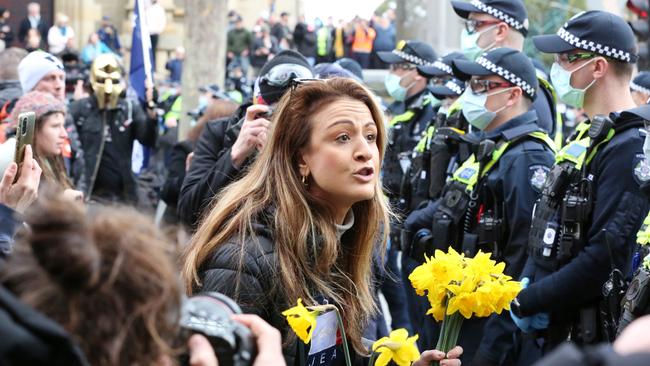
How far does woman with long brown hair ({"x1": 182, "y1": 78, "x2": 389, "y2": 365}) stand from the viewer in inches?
151

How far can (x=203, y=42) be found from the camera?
16688 millimetres

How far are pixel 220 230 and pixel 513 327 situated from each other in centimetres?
261

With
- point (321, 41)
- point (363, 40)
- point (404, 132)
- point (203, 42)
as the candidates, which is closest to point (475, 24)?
point (404, 132)

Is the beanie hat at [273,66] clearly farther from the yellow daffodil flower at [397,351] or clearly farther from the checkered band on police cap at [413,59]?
the checkered band on police cap at [413,59]

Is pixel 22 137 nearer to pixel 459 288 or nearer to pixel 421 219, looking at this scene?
pixel 459 288

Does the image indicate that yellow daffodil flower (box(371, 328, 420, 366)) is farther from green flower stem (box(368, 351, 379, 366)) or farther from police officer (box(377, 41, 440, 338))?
police officer (box(377, 41, 440, 338))

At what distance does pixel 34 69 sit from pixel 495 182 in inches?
171

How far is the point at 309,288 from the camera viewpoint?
400cm

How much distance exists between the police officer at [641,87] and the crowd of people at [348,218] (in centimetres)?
2

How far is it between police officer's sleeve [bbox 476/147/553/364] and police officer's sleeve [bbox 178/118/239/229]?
1.48 m

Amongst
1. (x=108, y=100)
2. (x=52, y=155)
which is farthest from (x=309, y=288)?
(x=108, y=100)

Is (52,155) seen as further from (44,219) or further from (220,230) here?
(44,219)

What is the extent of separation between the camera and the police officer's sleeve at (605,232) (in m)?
5.36

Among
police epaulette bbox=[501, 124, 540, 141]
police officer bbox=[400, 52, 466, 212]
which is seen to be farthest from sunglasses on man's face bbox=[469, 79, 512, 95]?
police officer bbox=[400, 52, 466, 212]
